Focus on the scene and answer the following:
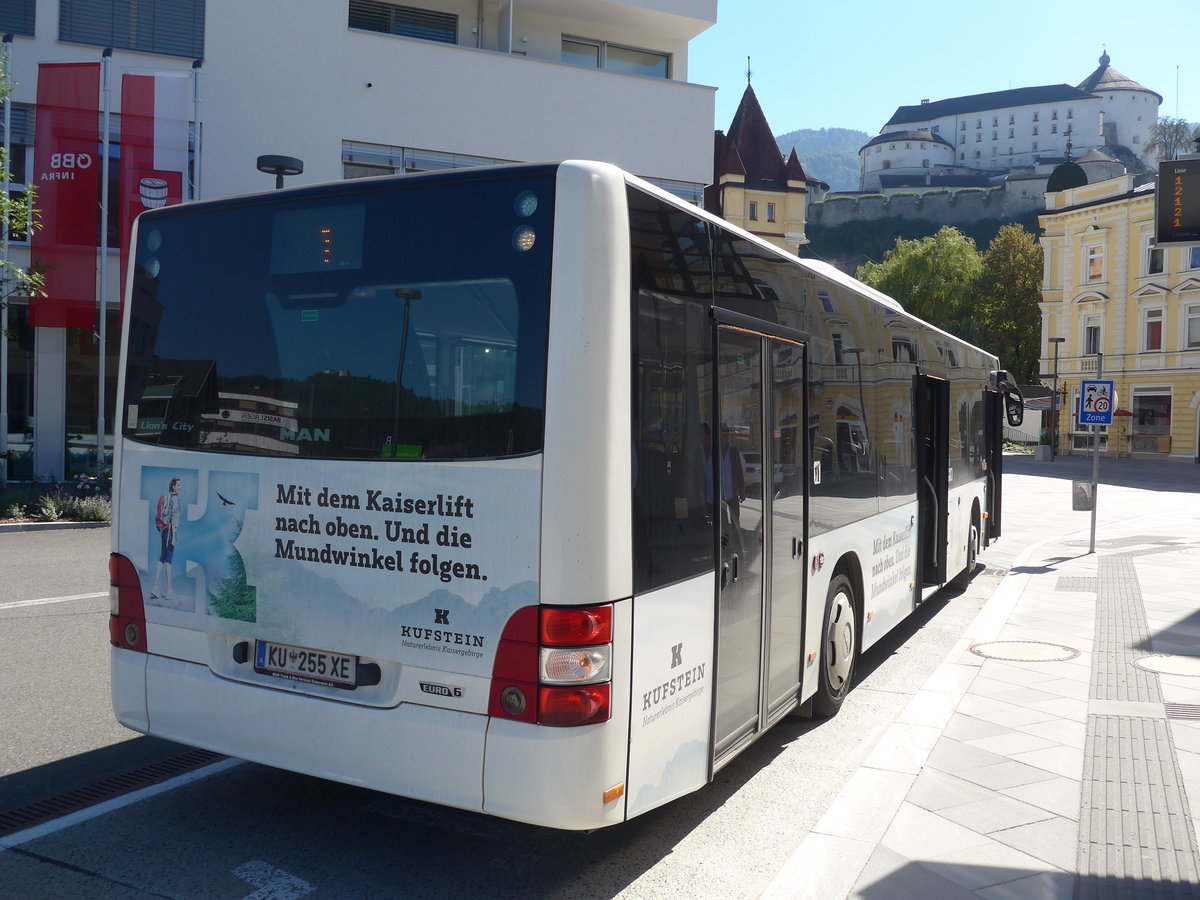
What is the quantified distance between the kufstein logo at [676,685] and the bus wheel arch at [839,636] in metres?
2.15

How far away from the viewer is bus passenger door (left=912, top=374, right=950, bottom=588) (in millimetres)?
9660

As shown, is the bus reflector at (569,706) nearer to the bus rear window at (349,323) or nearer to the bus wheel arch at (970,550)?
the bus rear window at (349,323)

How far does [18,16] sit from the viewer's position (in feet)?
71.1

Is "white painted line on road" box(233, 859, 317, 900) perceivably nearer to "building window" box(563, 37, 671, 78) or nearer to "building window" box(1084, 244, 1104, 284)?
"building window" box(563, 37, 671, 78)

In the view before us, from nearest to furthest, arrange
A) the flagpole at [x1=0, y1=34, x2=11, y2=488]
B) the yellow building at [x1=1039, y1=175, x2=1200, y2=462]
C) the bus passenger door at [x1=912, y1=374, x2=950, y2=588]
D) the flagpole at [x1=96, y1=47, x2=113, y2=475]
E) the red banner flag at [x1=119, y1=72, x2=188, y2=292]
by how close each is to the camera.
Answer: the bus passenger door at [x1=912, y1=374, x2=950, y2=588] < the flagpole at [x1=0, y1=34, x2=11, y2=488] < the flagpole at [x1=96, y1=47, x2=113, y2=475] < the red banner flag at [x1=119, y1=72, x2=188, y2=292] < the yellow building at [x1=1039, y1=175, x2=1200, y2=462]

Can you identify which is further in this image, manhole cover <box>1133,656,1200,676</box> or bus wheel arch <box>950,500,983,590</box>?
bus wheel arch <box>950,500,983,590</box>

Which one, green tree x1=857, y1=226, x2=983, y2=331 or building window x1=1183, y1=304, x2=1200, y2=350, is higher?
green tree x1=857, y1=226, x2=983, y2=331

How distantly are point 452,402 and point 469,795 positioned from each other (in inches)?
55.7

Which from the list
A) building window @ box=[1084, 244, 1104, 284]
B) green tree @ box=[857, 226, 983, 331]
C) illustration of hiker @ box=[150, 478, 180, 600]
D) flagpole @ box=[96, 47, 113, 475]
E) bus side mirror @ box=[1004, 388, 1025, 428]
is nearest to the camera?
illustration of hiker @ box=[150, 478, 180, 600]

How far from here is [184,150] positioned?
20.3 meters

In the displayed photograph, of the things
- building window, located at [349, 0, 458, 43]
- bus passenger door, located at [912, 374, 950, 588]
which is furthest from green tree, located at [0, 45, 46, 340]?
bus passenger door, located at [912, 374, 950, 588]

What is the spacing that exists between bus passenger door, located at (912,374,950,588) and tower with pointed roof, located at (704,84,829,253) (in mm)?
76640

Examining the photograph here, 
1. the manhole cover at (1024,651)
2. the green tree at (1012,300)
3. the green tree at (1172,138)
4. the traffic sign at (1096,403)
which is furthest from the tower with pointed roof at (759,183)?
the manhole cover at (1024,651)

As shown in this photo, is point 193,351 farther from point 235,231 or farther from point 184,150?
point 184,150
